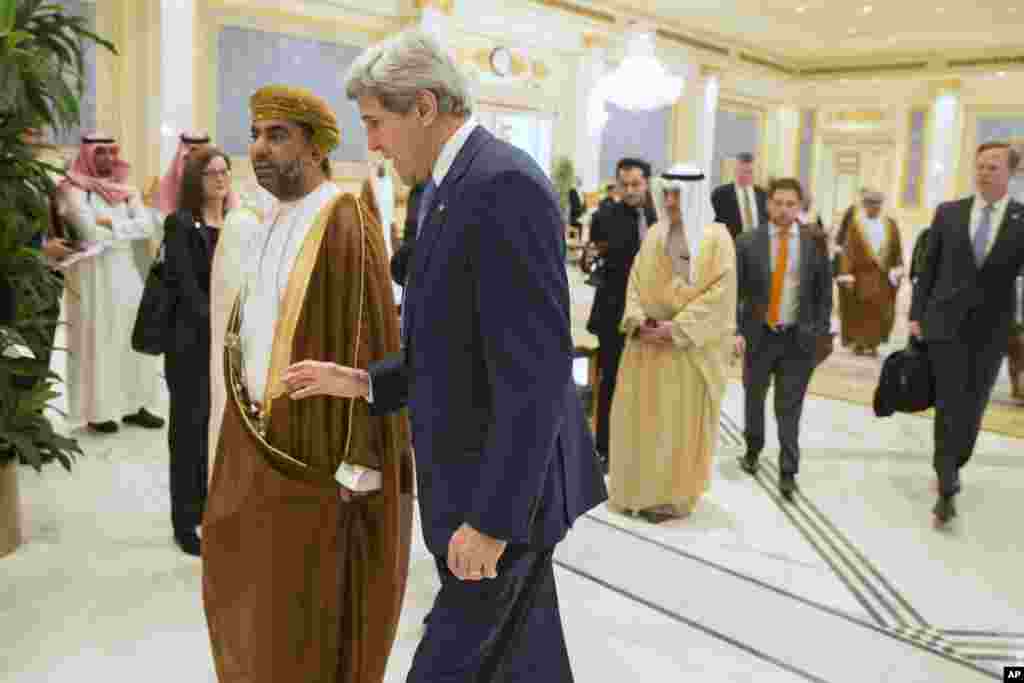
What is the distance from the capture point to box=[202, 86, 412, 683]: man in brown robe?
2012 mm

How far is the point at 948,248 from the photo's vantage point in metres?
4.03

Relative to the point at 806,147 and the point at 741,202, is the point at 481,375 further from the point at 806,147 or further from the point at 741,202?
the point at 806,147

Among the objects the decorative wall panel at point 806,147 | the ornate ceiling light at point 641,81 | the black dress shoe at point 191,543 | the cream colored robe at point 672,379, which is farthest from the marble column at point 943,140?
the black dress shoe at point 191,543

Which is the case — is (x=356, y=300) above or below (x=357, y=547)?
above

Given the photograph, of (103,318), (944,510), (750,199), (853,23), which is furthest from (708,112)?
(103,318)

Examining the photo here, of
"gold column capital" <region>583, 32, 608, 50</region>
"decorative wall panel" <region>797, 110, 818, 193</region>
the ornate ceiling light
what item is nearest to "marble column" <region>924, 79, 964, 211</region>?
"decorative wall panel" <region>797, 110, 818, 193</region>

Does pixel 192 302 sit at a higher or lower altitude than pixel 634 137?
lower

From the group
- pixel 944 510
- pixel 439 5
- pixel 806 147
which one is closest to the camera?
pixel 944 510

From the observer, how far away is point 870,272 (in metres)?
8.55

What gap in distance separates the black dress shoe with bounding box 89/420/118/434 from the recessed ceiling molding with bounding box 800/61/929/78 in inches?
687

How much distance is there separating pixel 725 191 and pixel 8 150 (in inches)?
206

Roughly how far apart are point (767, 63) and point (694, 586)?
17.2m

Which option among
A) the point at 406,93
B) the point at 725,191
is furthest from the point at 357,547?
the point at 725,191

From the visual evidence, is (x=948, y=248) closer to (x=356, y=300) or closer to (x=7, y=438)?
(x=356, y=300)
